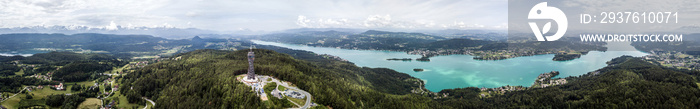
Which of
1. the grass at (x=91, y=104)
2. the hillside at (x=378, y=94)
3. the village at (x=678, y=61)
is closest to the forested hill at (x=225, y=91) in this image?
the hillside at (x=378, y=94)

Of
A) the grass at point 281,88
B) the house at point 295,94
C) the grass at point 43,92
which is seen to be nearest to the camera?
the house at point 295,94

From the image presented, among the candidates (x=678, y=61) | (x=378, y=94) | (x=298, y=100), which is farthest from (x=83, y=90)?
(x=678, y=61)

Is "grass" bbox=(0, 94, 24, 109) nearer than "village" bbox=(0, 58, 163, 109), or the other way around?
"grass" bbox=(0, 94, 24, 109)

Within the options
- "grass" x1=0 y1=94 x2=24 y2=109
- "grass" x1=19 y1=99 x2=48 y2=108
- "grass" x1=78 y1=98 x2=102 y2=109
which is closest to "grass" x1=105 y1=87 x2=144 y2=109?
"grass" x1=78 y1=98 x2=102 y2=109

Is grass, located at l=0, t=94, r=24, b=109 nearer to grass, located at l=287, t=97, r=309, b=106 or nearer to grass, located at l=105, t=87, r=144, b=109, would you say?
grass, located at l=105, t=87, r=144, b=109

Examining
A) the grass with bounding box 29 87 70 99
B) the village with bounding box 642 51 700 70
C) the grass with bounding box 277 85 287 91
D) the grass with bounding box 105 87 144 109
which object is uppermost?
the grass with bounding box 277 85 287 91

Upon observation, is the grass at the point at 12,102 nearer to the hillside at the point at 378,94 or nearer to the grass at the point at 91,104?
the grass at the point at 91,104

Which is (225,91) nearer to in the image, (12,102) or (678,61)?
(12,102)

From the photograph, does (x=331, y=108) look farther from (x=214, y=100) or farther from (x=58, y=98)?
(x=58, y=98)

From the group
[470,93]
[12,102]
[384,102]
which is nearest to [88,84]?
[12,102]
